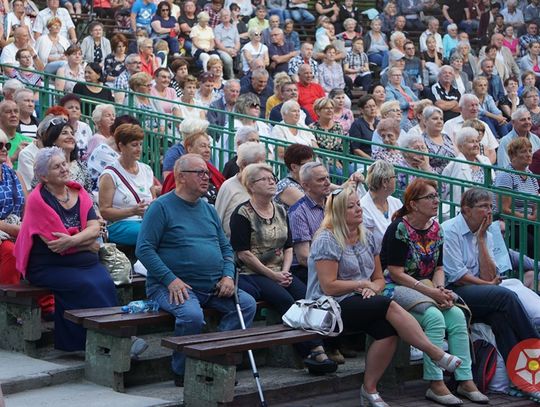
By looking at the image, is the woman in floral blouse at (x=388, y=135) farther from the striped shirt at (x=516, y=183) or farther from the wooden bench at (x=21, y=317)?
the wooden bench at (x=21, y=317)

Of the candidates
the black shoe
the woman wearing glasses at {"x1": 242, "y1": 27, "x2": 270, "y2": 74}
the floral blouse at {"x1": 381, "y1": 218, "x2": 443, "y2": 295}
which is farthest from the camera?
the woman wearing glasses at {"x1": 242, "y1": 27, "x2": 270, "y2": 74}

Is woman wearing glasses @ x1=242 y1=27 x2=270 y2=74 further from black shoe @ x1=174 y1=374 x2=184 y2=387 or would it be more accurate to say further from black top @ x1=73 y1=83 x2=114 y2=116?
black shoe @ x1=174 y1=374 x2=184 y2=387

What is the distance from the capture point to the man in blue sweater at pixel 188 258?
359 inches

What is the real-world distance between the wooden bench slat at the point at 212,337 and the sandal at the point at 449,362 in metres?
1.11

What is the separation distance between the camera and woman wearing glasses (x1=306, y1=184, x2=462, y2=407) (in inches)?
359

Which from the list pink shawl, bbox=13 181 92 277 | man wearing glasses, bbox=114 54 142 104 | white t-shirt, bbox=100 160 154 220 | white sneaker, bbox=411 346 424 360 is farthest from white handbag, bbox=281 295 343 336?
man wearing glasses, bbox=114 54 142 104

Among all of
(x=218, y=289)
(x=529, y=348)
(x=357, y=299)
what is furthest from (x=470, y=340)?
(x=218, y=289)

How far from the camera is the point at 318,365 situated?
371 inches

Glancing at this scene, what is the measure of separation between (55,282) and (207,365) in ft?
4.72

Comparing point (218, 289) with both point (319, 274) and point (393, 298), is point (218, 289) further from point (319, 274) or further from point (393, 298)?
point (393, 298)

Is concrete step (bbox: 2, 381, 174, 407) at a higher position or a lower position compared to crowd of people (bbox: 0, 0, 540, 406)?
lower

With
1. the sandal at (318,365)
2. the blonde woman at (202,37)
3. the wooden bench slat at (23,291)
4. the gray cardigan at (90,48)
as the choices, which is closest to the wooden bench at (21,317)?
the wooden bench slat at (23,291)

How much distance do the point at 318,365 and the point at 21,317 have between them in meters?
2.21

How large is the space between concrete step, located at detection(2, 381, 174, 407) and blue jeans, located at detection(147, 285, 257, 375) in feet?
1.62
